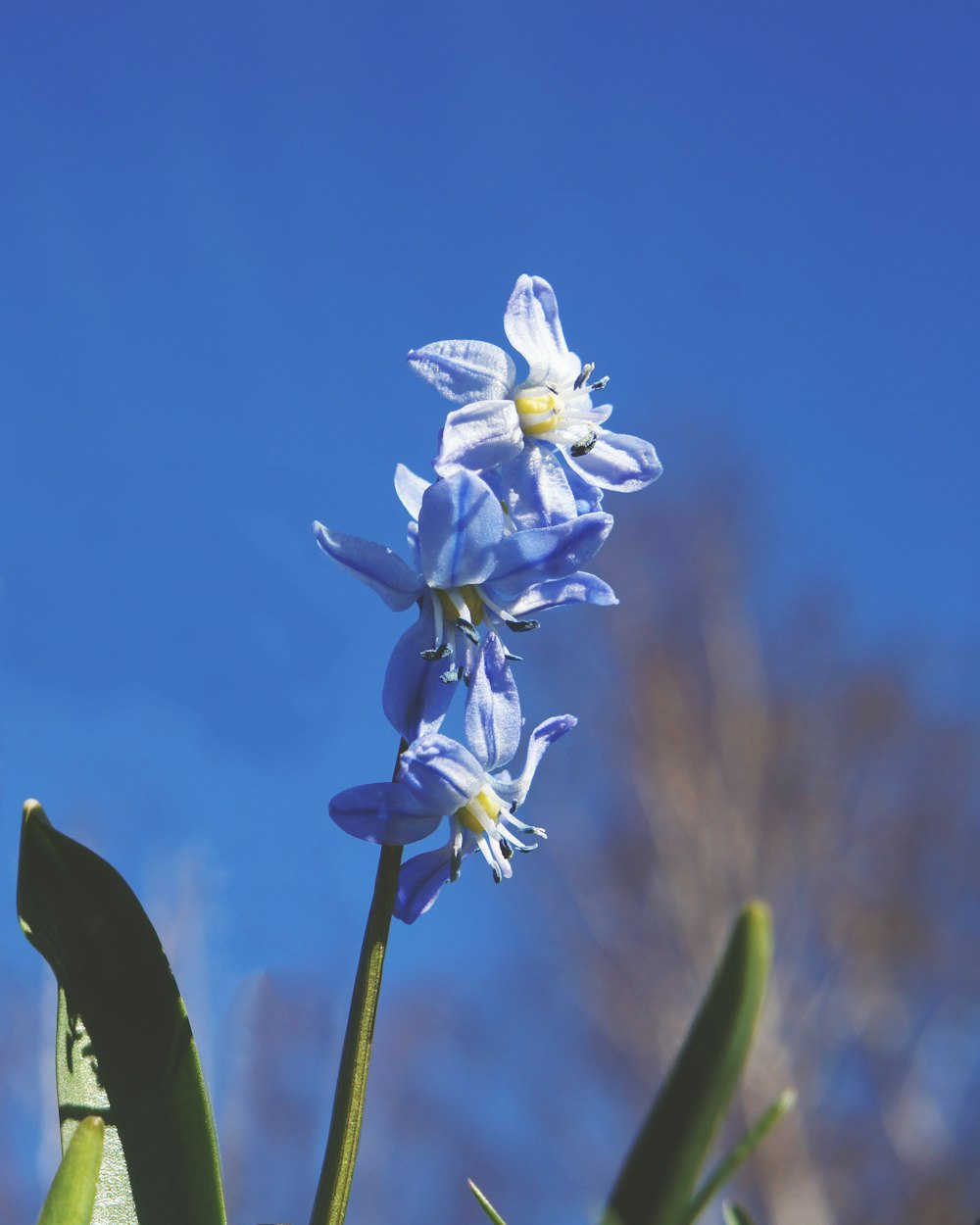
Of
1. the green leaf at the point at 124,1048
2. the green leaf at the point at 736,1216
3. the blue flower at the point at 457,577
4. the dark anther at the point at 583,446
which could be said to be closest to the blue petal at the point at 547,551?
the blue flower at the point at 457,577

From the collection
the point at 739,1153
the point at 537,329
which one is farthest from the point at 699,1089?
the point at 537,329

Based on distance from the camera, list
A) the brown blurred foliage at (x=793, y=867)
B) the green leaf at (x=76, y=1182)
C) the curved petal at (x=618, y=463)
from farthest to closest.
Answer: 1. the brown blurred foliage at (x=793, y=867)
2. the curved petal at (x=618, y=463)
3. the green leaf at (x=76, y=1182)

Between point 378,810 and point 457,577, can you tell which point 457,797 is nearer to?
point 378,810

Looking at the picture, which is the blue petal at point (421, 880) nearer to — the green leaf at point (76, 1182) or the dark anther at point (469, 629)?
the dark anther at point (469, 629)

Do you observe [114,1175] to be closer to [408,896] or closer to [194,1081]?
[194,1081]

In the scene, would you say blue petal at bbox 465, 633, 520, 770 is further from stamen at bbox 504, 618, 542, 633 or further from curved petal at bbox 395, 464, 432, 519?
curved petal at bbox 395, 464, 432, 519

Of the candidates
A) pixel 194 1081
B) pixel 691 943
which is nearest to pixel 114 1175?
pixel 194 1081

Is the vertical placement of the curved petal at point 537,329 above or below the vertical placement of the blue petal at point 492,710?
above
